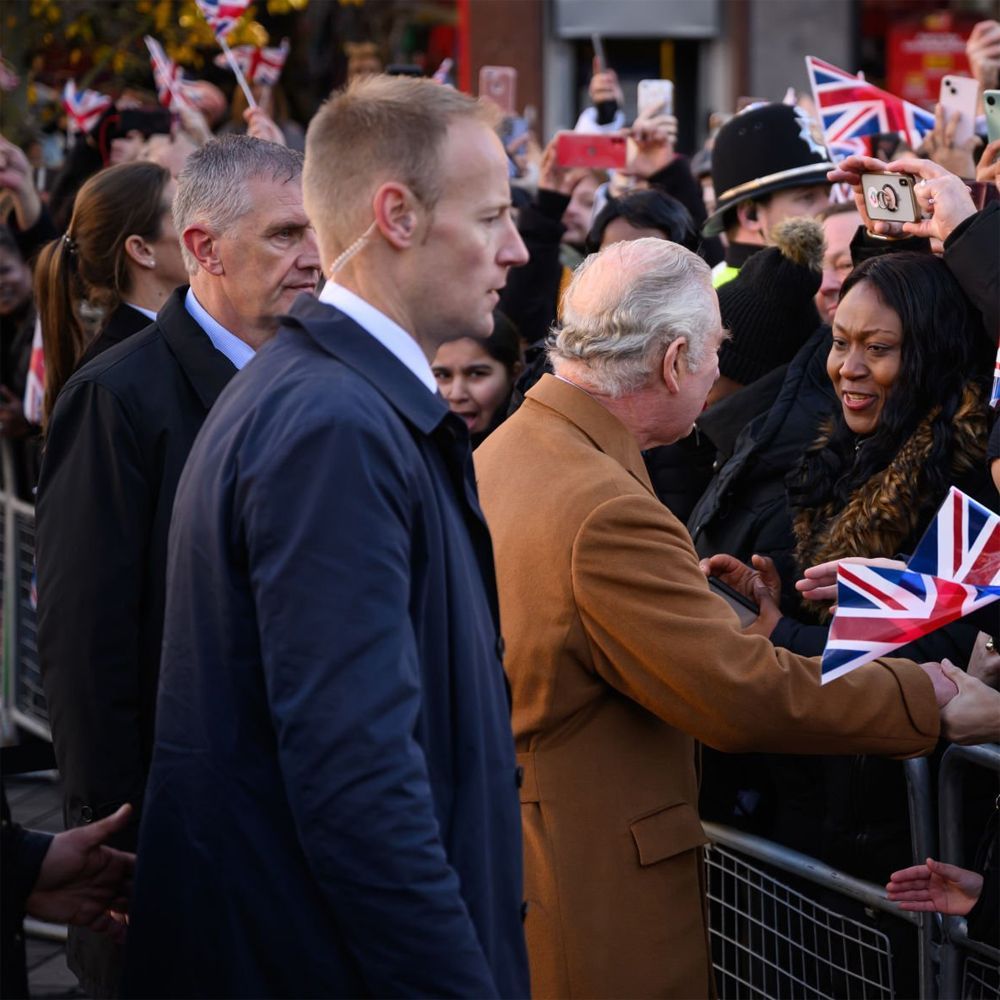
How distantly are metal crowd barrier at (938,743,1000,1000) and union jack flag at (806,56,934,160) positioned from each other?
9.96ft

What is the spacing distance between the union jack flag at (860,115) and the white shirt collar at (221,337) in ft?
10.1

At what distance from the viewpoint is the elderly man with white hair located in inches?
115

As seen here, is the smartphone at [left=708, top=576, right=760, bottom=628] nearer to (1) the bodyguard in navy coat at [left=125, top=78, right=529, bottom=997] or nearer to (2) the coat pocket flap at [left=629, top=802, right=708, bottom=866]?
(2) the coat pocket flap at [left=629, top=802, right=708, bottom=866]

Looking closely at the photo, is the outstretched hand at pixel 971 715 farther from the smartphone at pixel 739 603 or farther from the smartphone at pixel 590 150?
the smartphone at pixel 590 150

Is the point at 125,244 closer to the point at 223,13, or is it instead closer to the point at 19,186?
the point at 19,186

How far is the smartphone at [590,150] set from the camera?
6844 millimetres

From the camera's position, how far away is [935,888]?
133 inches

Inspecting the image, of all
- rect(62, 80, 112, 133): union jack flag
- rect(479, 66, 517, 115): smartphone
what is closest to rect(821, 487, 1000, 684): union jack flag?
rect(479, 66, 517, 115): smartphone

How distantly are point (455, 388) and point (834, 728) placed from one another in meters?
2.55

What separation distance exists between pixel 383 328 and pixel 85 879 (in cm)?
105

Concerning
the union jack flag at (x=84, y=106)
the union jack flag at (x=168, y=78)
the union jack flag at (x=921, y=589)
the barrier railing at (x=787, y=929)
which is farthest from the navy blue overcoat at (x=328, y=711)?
the union jack flag at (x=84, y=106)

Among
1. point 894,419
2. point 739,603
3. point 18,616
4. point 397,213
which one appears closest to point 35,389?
point 18,616

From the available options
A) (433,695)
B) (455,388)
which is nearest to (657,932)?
(433,695)

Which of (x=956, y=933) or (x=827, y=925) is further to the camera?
(x=827, y=925)
